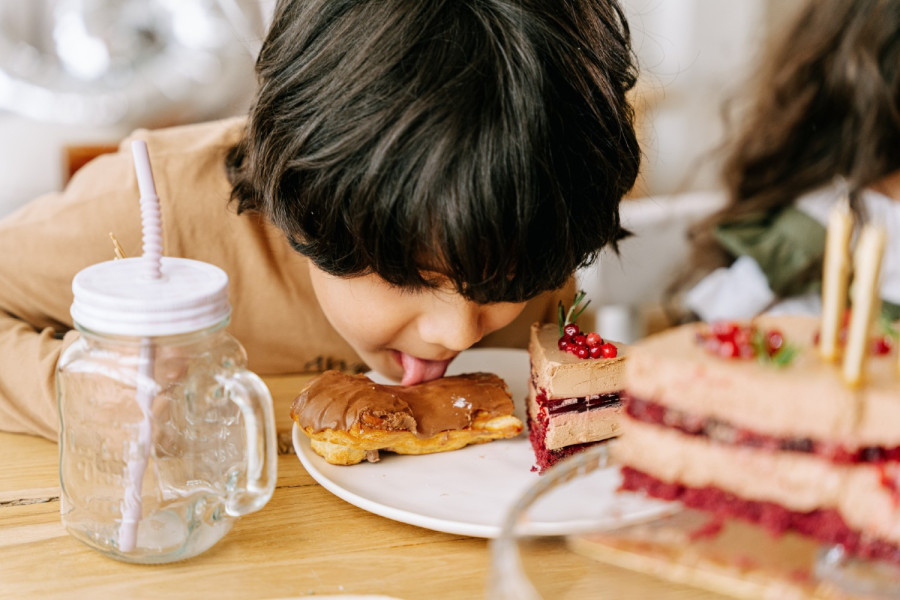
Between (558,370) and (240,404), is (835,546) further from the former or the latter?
(240,404)

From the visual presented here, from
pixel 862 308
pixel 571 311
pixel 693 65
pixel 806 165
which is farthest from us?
pixel 693 65

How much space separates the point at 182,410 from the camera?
905 millimetres

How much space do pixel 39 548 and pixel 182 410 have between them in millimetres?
213

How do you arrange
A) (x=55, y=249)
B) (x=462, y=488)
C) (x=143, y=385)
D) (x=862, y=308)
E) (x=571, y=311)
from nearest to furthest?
(x=862, y=308)
(x=143, y=385)
(x=462, y=488)
(x=571, y=311)
(x=55, y=249)

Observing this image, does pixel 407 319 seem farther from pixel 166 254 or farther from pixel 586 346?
pixel 166 254

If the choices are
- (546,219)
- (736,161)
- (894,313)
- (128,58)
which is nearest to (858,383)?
(546,219)

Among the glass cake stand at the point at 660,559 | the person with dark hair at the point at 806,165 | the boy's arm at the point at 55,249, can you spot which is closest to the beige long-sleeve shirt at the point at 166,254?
the boy's arm at the point at 55,249

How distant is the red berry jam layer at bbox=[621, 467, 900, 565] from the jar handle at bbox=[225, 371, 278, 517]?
37 centimetres

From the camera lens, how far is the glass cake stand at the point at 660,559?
678 mm

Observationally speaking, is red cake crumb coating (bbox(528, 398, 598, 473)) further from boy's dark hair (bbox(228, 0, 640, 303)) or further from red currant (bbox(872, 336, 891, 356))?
red currant (bbox(872, 336, 891, 356))

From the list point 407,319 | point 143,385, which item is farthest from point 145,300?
point 407,319

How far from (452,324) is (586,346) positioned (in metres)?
0.18

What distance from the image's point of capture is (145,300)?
2.52 ft

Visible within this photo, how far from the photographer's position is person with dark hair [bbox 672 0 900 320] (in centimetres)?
200
